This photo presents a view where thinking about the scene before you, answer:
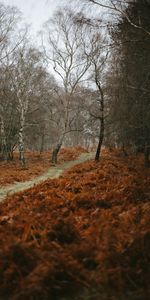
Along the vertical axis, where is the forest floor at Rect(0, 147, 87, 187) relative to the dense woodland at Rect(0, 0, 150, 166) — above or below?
below

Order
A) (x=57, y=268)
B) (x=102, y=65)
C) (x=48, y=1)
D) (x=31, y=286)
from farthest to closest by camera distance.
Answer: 1. (x=102, y=65)
2. (x=48, y=1)
3. (x=57, y=268)
4. (x=31, y=286)

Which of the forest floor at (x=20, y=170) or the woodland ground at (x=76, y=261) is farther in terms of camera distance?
the forest floor at (x=20, y=170)

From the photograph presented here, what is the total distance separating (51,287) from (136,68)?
10733mm

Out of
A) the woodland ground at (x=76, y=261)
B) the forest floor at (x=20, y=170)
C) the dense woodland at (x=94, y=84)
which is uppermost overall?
the dense woodland at (x=94, y=84)

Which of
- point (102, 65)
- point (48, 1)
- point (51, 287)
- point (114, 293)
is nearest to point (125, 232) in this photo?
point (114, 293)

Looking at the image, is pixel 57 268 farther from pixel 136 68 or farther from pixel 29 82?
pixel 29 82

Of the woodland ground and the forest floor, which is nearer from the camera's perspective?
the woodland ground

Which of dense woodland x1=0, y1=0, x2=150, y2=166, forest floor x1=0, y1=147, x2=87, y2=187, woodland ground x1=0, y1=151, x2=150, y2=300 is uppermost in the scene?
dense woodland x1=0, y1=0, x2=150, y2=166

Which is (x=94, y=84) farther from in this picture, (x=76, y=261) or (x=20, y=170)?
(x=76, y=261)

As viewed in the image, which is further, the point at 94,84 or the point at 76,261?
the point at 94,84

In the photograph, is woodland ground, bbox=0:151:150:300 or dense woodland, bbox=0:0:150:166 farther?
dense woodland, bbox=0:0:150:166

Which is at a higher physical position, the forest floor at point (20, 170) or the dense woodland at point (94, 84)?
the dense woodland at point (94, 84)

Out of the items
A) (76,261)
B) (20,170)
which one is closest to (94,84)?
(20,170)

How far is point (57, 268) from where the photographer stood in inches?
105
